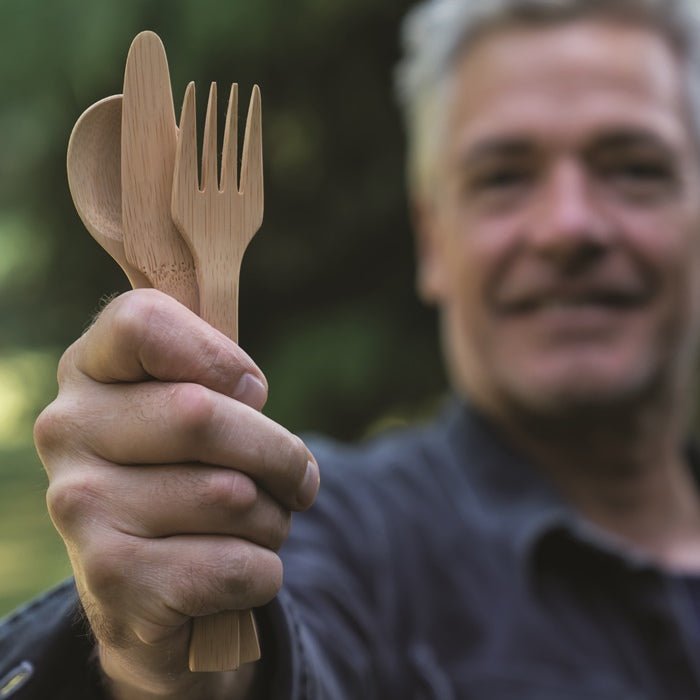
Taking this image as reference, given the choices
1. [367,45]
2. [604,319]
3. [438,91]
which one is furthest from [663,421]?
[367,45]

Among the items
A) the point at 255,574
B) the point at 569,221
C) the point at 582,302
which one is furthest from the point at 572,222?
the point at 255,574

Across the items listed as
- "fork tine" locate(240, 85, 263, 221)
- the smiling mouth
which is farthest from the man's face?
"fork tine" locate(240, 85, 263, 221)

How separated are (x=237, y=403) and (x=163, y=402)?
0.05m

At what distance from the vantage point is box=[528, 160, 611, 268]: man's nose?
158 centimetres

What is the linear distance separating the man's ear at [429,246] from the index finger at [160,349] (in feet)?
4.25

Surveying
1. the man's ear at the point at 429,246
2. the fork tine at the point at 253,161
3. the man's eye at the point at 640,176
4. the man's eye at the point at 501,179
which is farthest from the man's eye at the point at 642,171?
the fork tine at the point at 253,161

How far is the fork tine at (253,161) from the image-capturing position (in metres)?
→ 0.69

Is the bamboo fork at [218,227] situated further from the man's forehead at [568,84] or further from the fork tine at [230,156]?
the man's forehead at [568,84]

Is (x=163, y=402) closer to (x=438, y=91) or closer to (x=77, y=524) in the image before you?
(x=77, y=524)

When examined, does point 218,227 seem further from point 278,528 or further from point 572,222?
point 572,222

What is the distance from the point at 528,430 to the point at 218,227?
3.67 feet

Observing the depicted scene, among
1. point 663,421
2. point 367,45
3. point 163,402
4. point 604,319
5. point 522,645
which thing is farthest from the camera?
point 367,45

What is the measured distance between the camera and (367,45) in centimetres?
222

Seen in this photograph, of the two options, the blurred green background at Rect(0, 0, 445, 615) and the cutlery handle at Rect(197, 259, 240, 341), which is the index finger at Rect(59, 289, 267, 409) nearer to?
the cutlery handle at Rect(197, 259, 240, 341)
